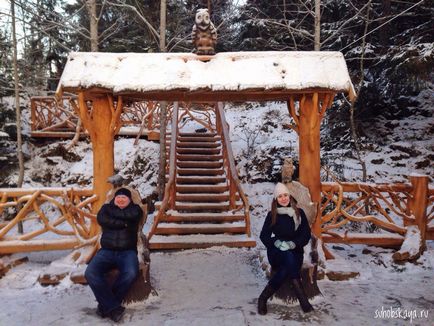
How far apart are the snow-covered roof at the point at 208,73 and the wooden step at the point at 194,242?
3.02m

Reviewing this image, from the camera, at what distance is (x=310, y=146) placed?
5258 mm

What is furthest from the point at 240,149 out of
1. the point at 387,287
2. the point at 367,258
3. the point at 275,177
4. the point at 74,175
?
the point at 387,287

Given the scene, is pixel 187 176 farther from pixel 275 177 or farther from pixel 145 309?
pixel 145 309

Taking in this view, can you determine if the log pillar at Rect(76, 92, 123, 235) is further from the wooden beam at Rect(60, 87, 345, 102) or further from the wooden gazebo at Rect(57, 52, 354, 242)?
the wooden beam at Rect(60, 87, 345, 102)

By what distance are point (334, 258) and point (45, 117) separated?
38.4ft

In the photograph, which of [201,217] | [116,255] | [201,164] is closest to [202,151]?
[201,164]

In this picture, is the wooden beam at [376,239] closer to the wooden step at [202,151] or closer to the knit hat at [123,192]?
the knit hat at [123,192]

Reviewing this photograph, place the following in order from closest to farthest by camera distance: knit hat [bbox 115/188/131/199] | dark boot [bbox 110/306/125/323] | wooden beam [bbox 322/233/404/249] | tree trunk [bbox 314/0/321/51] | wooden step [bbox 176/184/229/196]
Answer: dark boot [bbox 110/306/125/323] → knit hat [bbox 115/188/131/199] → wooden beam [bbox 322/233/404/249] → tree trunk [bbox 314/0/321/51] → wooden step [bbox 176/184/229/196]

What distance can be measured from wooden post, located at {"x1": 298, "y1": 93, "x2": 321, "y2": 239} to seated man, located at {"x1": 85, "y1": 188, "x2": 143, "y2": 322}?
2.51 meters

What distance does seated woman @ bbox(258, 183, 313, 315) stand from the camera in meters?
4.17

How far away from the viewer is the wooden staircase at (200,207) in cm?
677

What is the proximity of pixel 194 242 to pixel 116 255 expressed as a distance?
8.18ft

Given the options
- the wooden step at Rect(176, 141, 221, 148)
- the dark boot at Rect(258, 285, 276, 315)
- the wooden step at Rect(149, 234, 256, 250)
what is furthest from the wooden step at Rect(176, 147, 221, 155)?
the dark boot at Rect(258, 285, 276, 315)

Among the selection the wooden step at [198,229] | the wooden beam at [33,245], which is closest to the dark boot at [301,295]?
the wooden step at [198,229]
